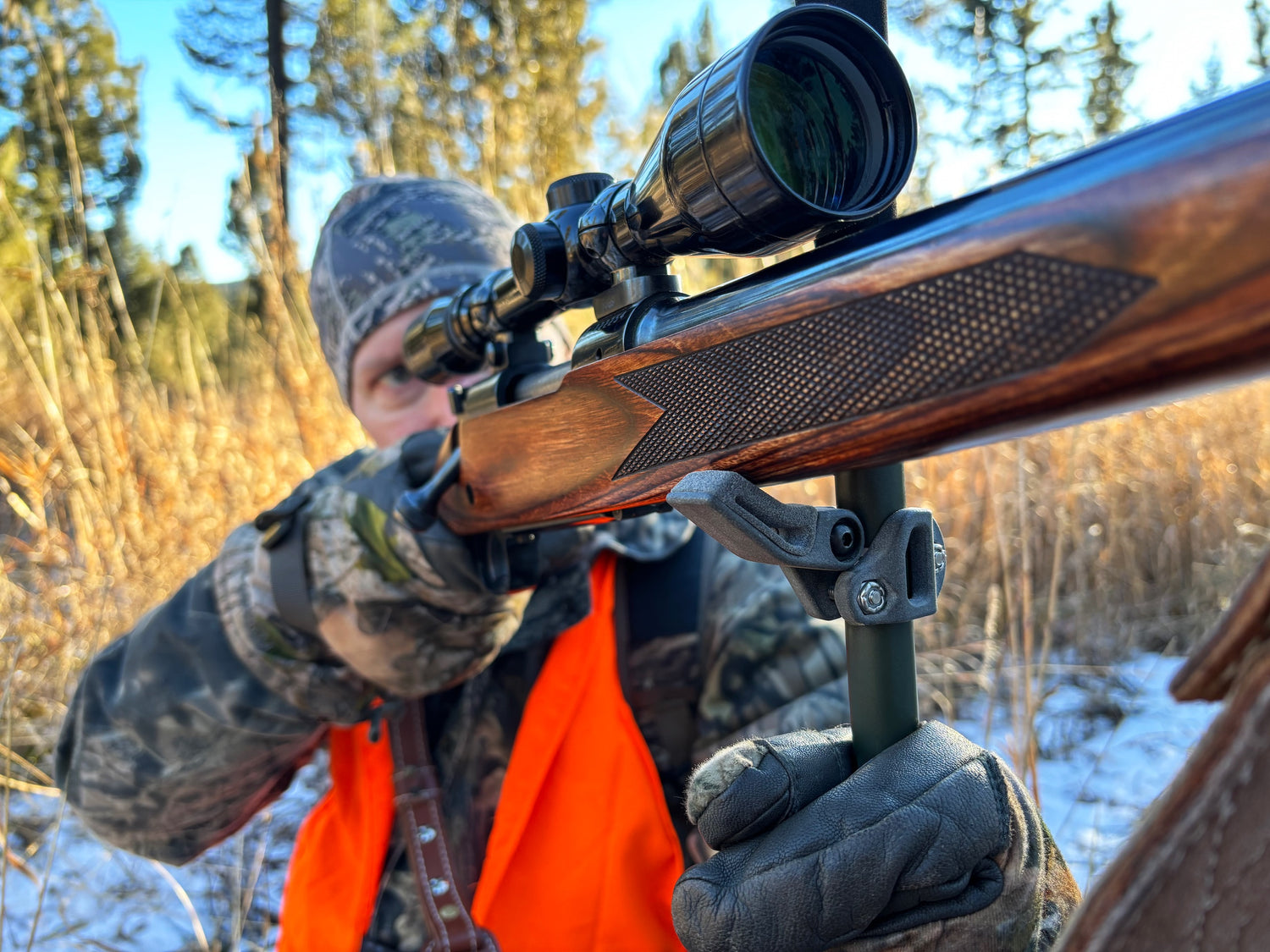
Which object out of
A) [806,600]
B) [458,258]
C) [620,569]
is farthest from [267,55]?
[806,600]

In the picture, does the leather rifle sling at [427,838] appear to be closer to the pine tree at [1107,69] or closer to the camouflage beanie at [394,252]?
the camouflage beanie at [394,252]

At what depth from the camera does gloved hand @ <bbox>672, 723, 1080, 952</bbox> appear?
93 centimetres

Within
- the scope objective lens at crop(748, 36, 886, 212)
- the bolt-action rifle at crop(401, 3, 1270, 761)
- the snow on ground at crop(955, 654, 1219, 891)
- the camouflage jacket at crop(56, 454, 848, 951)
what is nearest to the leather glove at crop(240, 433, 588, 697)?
the camouflage jacket at crop(56, 454, 848, 951)

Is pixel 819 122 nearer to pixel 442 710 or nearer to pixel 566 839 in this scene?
pixel 566 839

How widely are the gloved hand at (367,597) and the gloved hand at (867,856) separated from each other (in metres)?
0.75

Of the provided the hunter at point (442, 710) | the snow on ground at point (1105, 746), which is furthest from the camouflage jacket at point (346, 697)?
the snow on ground at point (1105, 746)

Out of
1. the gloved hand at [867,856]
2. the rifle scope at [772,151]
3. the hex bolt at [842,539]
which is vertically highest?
the rifle scope at [772,151]

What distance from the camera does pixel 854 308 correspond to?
0.80 meters

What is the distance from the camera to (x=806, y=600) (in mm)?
964

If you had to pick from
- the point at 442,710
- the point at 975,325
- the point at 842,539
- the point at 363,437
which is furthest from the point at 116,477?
the point at 975,325

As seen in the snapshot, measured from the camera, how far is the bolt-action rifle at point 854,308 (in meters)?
0.61

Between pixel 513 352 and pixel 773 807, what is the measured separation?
0.81 meters

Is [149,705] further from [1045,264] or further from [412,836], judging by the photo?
[1045,264]

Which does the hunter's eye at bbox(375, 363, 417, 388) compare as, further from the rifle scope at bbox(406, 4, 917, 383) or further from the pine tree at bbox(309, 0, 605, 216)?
the pine tree at bbox(309, 0, 605, 216)
